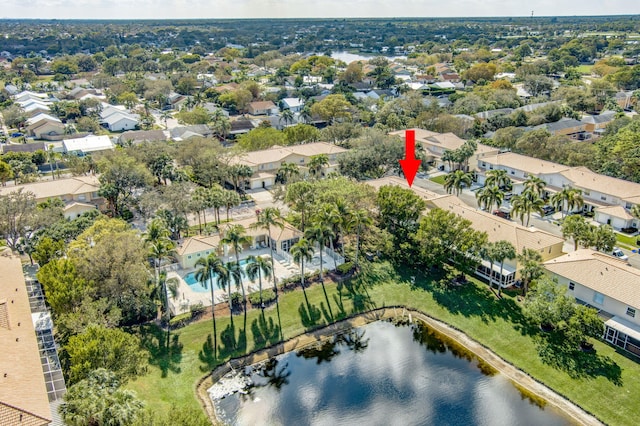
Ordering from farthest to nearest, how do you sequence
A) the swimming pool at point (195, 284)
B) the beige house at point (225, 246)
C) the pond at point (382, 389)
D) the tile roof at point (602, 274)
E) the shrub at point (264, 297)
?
the beige house at point (225, 246) < the swimming pool at point (195, 284) < the shrub at point (264, 297) < the tile roof at point (602, 274) < the pond at point (382, 389)

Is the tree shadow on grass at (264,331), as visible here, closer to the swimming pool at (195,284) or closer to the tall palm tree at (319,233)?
the swimming pool at (195,284)

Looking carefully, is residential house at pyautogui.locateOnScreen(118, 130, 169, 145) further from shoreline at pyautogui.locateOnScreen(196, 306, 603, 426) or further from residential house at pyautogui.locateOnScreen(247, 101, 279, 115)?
shoreline at pyautogui.locateOnScreen(196, 306, 603, 426)

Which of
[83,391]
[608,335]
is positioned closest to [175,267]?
[83,391]

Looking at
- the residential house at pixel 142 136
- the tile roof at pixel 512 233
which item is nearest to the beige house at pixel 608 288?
the tile roof at pixel 512 233

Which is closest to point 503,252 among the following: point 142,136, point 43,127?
point 142,136

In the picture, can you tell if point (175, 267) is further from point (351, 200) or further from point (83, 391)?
point (83, 391)

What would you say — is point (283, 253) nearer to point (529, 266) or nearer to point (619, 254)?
point (529, 266)
